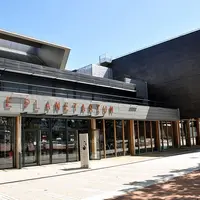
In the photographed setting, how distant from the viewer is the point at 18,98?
48.3 feet

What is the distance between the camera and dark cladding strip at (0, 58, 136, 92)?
57.1 feet

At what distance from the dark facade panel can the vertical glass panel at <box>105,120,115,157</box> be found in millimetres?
8914

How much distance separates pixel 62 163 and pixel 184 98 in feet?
48.9

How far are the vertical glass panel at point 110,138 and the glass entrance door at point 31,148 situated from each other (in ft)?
20.4

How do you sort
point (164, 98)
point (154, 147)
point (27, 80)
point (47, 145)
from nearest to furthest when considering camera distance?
point (47, 145) < point (27, 80) < point (154, 147) < point (164, 98)

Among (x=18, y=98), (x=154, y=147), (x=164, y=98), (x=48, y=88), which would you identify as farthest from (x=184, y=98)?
(x=18, y=98)

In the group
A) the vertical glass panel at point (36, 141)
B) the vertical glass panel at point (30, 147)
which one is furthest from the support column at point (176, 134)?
the vertical glass panel at point (30, 147)

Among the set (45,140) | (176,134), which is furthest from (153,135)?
(45,140)

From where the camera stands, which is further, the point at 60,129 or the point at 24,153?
the point at 60,129

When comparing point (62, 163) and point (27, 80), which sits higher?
point (27, 80)

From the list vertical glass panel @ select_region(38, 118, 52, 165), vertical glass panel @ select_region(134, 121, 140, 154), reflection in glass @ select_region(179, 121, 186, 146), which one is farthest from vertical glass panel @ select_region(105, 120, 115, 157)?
reflection in glass @ select_region(179, 121, 186, 146)

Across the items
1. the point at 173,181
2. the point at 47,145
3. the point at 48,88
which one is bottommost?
the point at 173,181

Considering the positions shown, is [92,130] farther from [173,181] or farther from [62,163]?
[173,181]

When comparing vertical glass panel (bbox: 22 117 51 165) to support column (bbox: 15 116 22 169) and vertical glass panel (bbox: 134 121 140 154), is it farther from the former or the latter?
vertical glass panel (bbox: 134 121 140 154)
